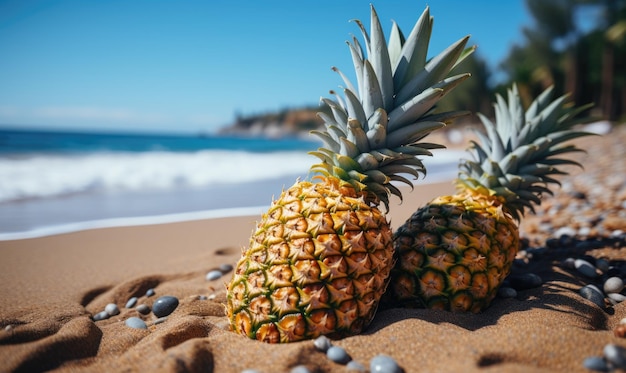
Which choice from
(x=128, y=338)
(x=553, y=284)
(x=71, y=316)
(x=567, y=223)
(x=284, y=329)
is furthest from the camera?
(x=567, y=223)

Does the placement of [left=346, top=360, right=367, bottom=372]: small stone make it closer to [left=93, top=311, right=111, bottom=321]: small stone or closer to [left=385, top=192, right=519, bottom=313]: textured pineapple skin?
[left=385, top=192, right=519, bottom=313]: textured pineapple skin

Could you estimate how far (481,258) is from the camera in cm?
294

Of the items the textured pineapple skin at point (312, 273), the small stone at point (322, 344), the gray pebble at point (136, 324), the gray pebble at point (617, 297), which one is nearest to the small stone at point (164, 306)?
the gray pebble at point (136, 324)

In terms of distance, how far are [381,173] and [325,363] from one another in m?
1.30

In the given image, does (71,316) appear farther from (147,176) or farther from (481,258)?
(147,176)

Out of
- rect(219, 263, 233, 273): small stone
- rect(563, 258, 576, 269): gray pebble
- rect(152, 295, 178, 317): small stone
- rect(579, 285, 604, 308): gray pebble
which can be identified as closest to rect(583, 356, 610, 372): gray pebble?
rect(579, 285, 604, 308): gray pebble

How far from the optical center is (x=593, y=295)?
3260mm

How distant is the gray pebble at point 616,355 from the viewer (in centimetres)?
206

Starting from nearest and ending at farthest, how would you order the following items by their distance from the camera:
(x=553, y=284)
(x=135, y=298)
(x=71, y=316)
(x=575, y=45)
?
(x=71, y=316) < (x=553, y=284) < (x=135, y=298) < (x=575, y=45)

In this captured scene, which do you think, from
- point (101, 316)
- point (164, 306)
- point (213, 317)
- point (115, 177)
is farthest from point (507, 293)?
point (115, 177)

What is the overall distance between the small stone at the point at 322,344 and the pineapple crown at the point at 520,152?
2.10 meters

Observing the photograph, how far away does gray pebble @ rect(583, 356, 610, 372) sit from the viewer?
2.08 meters

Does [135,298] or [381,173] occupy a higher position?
[381,173]

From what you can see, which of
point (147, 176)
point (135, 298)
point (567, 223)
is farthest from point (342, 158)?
point (147, 176)
